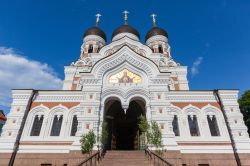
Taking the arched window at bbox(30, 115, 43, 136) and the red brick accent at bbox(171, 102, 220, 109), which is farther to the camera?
the red brick accent at bbox(171, 102, 220, 109)

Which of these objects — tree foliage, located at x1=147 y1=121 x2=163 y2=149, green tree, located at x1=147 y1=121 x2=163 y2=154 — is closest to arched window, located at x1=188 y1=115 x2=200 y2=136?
green tree, located at x1=147 y1=121 x2=163 y2=154

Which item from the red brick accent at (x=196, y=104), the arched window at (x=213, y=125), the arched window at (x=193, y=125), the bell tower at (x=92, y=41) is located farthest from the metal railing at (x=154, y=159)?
the bell tower at (x=92, y=41)

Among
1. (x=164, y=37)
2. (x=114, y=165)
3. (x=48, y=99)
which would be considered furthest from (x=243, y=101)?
(x=48, y=99)

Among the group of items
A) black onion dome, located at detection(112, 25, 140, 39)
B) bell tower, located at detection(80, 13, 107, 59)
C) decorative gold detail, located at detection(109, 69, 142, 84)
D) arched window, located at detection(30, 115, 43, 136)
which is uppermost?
black onion dome, located at detection(112, 25, 140, 39)

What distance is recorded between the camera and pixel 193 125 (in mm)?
17297

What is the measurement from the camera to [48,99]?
18047 mm

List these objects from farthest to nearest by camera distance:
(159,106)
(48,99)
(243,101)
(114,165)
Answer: (243,101) < (48,99) < (159,106) < (114,165)

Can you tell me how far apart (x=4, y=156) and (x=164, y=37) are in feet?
79.7

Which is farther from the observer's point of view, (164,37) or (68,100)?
(164,37)

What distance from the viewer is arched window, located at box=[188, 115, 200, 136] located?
16.9 meters

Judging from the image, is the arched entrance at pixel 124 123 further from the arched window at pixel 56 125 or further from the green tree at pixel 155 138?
the green tree at pixel 155 138

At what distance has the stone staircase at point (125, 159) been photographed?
1277 cm

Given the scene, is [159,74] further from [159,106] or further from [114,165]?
[114,165]

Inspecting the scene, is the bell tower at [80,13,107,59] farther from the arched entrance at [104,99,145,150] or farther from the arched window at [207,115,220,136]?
the arched window at [207,115,220,136]
